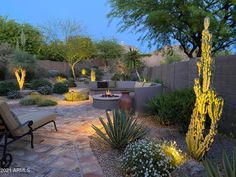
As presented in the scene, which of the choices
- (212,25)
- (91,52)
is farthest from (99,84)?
(91,52)

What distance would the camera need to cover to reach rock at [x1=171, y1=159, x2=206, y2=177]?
4074mm

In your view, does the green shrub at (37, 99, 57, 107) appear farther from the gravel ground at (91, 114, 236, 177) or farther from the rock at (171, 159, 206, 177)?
the rock at (171, 159, 206, 177)

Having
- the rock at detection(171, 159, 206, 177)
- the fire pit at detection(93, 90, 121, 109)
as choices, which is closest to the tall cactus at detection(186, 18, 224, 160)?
the rock at detection(171, 159, 206, 177)

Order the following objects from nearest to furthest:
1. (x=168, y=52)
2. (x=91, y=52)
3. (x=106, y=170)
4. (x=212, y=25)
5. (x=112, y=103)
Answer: (x=106, y=170), (x=112, y=103), (x=212, y=25), (x=168, y=52), (x=91, y=52)

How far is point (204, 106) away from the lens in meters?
4.80

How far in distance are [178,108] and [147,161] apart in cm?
307

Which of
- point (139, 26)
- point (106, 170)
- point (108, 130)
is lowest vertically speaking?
point (106, 170)

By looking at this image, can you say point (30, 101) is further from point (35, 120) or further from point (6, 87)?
point (35, 120)

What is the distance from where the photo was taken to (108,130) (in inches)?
222

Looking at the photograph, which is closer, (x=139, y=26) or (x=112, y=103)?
(x=112, y=103)

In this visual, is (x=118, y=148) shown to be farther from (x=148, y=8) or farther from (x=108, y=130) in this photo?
(x=148, y=8)

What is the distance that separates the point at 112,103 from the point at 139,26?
968 centimetres

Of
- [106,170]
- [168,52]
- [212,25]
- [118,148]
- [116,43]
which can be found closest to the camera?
[106,170]

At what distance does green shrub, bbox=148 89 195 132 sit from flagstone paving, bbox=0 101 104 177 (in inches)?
78.6
